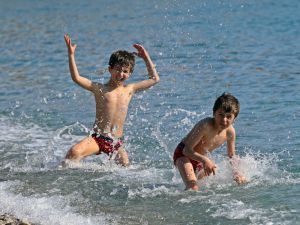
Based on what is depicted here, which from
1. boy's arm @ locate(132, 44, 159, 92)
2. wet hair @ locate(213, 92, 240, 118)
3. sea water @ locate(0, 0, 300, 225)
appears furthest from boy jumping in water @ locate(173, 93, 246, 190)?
boy's arm @ locate(132, 44, 159, 92)

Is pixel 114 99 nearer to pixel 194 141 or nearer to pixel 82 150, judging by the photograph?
pixel 82 150

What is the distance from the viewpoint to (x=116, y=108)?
821 centimetres

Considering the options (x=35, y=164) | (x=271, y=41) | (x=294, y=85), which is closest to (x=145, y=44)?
(x=271, y=41)

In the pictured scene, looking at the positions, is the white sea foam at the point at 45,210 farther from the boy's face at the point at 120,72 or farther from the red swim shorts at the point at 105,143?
the boy's face at the point at 120,72

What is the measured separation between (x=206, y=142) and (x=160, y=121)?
3.16m

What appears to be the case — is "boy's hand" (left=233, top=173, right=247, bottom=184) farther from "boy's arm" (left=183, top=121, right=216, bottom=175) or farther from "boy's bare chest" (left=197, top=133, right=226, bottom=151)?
"boy's arm" (left=183, top=121, right=216, bottom=175)

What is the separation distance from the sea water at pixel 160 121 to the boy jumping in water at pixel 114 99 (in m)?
0.28

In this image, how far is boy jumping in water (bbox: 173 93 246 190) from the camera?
679 cm

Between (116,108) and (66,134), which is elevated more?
(116,108)

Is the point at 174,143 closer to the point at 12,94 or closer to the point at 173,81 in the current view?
the point at 173,81

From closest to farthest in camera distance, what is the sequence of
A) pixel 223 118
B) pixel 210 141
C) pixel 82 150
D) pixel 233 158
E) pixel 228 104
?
1. pixel 228 104
2. pixel 223 118
3. pixel 210 141
4. pixel 233 158
5. pixel 82 150

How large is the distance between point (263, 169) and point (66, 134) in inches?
131

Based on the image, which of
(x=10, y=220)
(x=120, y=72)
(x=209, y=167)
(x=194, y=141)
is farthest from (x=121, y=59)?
(x=10, y=220)

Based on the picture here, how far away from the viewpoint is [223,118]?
6.86m
